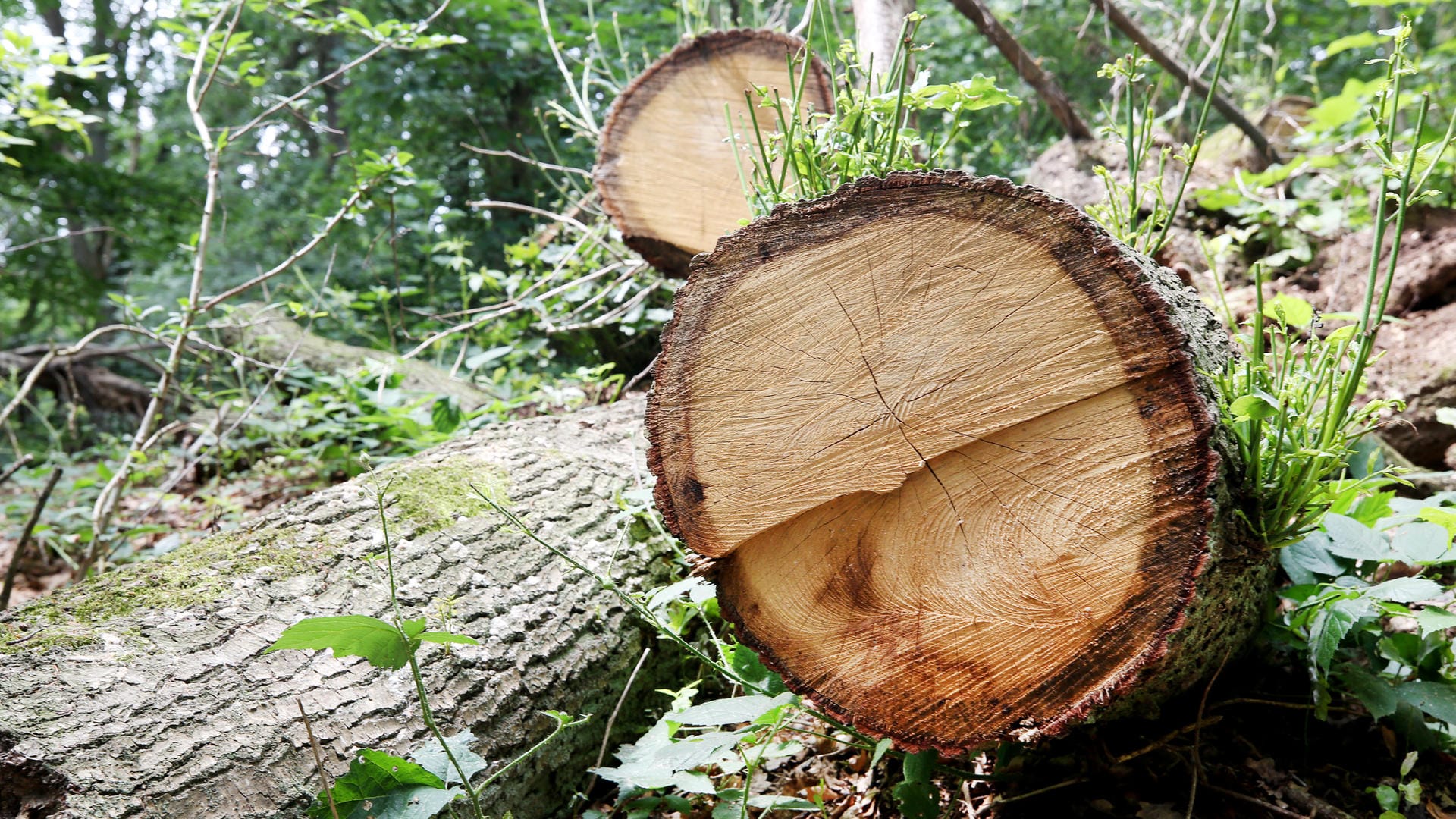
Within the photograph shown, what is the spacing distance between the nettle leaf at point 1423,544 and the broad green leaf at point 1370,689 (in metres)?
0.19

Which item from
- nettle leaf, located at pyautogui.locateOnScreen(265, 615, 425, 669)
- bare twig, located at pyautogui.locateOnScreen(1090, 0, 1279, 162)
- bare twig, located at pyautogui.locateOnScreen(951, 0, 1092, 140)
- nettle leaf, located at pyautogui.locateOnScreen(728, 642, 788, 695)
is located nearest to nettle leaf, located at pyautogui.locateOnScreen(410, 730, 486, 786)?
nettle leaf, located at pyautogui.locateOnScreen(265, 615, 425, 669)

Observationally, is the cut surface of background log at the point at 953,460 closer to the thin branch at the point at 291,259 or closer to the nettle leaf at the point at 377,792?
the nettle leaf at the point at 377,792

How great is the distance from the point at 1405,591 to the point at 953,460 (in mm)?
698

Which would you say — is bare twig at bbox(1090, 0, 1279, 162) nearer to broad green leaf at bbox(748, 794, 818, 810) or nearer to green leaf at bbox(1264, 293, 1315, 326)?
green leaf at bbox(1264, 293, 1315, 326)

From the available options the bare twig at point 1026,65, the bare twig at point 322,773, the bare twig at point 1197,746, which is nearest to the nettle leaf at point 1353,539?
the bare twig at point 1197,746

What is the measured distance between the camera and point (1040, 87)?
124 inches

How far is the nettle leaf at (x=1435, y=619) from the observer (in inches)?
46.7

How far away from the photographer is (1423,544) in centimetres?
129

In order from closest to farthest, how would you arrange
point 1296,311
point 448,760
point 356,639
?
point 356,639 < point 448,760 < point 1296,311

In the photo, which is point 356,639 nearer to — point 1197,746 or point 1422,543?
point 1197,746

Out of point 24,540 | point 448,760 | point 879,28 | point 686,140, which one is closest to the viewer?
point 448,760

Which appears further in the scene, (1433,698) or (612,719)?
(612,719)

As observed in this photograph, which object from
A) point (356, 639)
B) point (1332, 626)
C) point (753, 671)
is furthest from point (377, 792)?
point (1332, 626)

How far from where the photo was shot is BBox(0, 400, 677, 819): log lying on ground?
1.09 m
